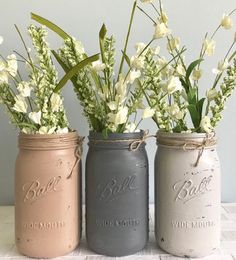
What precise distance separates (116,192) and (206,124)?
0.63 feet

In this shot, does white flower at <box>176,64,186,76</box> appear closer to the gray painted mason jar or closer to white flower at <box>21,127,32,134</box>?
the gray painted mason jar

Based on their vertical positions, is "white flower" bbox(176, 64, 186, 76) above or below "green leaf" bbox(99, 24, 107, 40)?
below

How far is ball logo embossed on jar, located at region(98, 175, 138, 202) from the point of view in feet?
2.14

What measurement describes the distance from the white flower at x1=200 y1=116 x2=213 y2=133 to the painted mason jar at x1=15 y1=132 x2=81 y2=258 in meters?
0.23

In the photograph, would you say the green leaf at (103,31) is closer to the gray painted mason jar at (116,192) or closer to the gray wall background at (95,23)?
the gray painted mason jar at (116,192)

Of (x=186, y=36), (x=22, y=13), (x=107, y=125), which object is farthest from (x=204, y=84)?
(x=22, y=13)

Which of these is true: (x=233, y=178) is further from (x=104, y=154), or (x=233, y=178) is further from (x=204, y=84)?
(x=104, y=154)

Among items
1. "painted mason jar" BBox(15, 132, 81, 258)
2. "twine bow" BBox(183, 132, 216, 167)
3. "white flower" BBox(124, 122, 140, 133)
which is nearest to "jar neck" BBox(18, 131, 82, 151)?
"painted mason jar" BBox(15, 132, 81, 258)

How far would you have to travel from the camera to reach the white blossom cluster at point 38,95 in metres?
0.64

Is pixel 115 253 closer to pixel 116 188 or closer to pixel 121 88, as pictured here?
pixel 116 188

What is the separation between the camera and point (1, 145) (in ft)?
2.99

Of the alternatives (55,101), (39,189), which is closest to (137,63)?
(55,101)

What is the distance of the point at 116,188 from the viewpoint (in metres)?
0.65

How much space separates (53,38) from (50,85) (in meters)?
0.27
